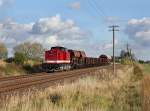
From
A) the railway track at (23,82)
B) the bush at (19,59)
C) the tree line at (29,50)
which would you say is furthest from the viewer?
the tree line at (29,50)

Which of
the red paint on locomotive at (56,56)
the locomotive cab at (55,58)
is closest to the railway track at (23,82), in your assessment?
the locomotive cab at (55,58)

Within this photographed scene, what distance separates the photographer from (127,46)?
13475cm

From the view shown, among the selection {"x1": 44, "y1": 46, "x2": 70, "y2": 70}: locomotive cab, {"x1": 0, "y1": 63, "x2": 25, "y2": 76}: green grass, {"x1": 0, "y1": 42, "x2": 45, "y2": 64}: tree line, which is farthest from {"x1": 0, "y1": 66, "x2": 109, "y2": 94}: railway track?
{"x1": 0, "y1": 42, "x2": 45, "y2": 64}: tree line

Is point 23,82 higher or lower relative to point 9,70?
lower

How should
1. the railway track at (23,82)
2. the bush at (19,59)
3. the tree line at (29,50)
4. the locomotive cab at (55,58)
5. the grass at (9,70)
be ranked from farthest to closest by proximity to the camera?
the tree line at (29,50) < the bush at (19,59) < the locomotive cab at (55,58) < the grass at (9,70) < the railway track at (23,82)

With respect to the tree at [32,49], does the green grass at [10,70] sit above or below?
below

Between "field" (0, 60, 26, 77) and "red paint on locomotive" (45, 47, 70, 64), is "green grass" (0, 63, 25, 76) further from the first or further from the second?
"red paint on locomotive" (45, 47, 70, 64)

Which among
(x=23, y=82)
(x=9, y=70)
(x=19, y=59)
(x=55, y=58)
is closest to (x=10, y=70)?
(x=9, y=70)

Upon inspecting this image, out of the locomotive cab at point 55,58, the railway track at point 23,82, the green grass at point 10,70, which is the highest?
the locomotive cab at point 55,58

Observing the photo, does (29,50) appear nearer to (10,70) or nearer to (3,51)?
(3,51)

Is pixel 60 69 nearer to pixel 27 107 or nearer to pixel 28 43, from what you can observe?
pixel 27 107

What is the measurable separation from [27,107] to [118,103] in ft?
16.3

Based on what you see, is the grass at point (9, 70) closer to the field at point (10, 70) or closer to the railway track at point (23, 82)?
the field at point (10, 70)

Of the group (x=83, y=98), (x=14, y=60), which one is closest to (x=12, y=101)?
(x=83, y=98)
